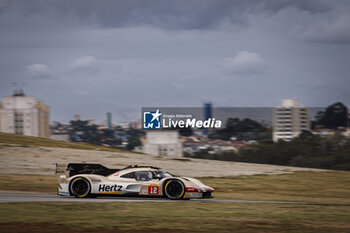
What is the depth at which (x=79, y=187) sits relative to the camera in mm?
15320

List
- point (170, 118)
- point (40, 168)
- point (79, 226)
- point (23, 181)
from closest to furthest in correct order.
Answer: point (79, 226)
point (23, 181)
point (40, 168)
point (170, 118)

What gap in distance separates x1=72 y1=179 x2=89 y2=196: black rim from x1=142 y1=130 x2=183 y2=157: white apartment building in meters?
54.7

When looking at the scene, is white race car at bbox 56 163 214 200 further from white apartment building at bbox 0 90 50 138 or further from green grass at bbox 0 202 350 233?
white apartment building at bbox 0 90 50 138

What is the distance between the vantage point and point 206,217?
37.7 ft

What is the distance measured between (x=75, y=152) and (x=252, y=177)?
16.8 m

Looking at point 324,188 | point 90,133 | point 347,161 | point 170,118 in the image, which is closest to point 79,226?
point 324,188

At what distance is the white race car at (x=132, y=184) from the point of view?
592 inches

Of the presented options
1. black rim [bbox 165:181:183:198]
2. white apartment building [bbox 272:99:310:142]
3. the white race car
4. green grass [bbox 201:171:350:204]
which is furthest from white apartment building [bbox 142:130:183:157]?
black rim [bbox 165:181:183:198]

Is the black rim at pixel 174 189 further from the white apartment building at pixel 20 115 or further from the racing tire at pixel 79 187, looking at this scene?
the white apartment building at pixel 20 115

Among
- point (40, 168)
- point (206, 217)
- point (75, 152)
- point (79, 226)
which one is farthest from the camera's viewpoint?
point (75, 152)

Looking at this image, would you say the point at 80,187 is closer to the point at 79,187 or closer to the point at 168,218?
the point at 79,187

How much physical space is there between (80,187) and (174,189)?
3265 millimetres

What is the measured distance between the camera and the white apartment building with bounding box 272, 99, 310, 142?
86250 mm

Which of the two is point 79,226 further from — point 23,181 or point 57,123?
point 57,123
